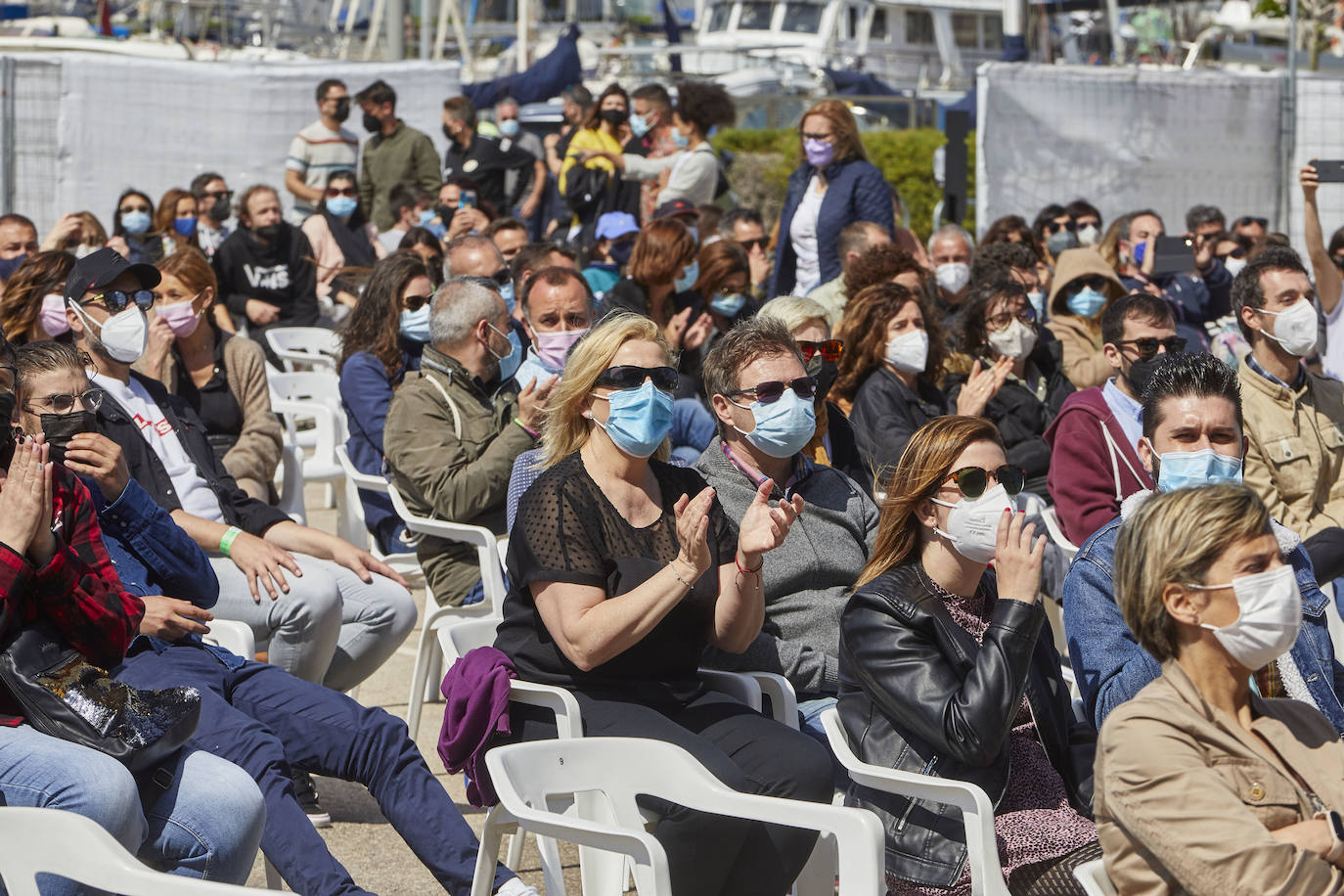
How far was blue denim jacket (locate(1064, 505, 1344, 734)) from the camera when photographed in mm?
3346

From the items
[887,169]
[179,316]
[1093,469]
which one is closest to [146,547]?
[179,316]

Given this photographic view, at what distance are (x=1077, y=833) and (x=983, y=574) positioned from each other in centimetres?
63

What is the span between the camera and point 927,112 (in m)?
23.9

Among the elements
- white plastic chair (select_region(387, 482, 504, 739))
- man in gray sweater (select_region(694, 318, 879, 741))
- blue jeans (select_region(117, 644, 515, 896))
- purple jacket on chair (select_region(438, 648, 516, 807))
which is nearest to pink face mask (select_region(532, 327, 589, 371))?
white plastic chair (select_region(387, 482, 504, 739))

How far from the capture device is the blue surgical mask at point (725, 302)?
23.0 feet

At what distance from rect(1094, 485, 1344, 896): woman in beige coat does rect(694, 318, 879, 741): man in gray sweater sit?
58.8 inches

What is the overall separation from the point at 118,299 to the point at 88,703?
83.9 inches

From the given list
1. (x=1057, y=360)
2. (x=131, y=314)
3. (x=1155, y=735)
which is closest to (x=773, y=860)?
(x=1155, y=735)

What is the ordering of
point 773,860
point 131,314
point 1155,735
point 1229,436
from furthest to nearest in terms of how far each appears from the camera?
1. point 131,314
2. point 1229,436
3. point 773,860
4. point 1155,735

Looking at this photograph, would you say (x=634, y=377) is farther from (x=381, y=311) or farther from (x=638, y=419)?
(x=381, y=311)

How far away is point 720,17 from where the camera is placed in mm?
42094

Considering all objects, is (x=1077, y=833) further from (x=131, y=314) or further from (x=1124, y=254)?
(x=1124, y=254)

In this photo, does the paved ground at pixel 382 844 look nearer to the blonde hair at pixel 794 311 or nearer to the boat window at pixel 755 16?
the blonde hair at pixel 794 311

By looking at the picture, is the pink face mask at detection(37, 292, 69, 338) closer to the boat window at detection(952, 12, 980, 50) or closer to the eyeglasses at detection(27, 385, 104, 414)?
the eyeglasses at detection(27, 385, 104, 414)
